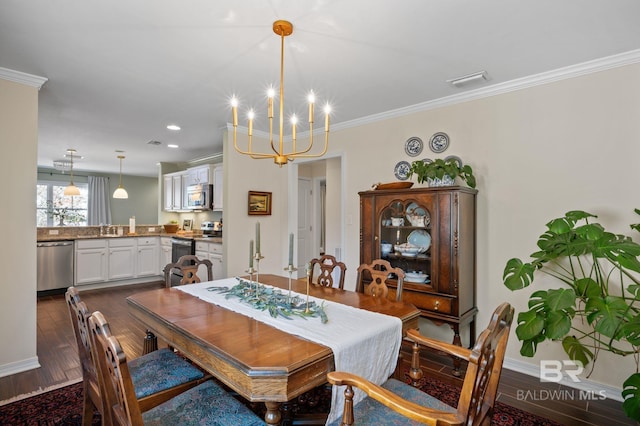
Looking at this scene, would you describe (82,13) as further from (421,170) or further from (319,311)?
(421,170)

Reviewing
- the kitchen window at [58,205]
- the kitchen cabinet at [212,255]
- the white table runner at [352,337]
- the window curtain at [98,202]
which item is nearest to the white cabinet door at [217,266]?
the kitchen cabinet at [212,255]

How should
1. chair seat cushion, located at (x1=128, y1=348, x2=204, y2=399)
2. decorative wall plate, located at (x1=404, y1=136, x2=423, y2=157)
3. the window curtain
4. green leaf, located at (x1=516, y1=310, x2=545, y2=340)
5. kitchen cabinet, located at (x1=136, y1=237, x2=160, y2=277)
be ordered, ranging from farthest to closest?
the window curtain
kitchen cabinet, located at (x1=136, y1=237, x2=160, y2=277)
decorative wall plate, located at (x1=404, y1=136, x2=423, y2=157)
green leaf, located at (x1=516, y1=310, x2=545, y2=340)
chair seat cushion, located at (x1=128, y1=348, x2=204, y2=399)

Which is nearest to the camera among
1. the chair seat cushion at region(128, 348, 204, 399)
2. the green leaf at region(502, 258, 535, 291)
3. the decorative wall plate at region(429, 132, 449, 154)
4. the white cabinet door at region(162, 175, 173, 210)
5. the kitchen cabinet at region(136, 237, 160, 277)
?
the chair seat cushion at region(128, 348, 204, 399)

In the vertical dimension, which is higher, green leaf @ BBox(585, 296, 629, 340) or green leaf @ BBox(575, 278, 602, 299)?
green leaf @ BBox(575, 278, 602, 299)

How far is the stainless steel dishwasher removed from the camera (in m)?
5.14

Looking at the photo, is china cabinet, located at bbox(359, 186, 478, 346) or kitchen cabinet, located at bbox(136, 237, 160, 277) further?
kitchen cabinet, located at bbox(136, 237, 160, 277)

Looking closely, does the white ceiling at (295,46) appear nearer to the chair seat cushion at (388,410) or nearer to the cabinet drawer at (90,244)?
the chair seat cushion at (388,410)

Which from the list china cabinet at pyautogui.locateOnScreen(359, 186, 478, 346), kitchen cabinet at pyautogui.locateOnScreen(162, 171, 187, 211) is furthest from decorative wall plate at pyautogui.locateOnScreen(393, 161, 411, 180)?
kitchen cabinet at pyautogui.locateOnScreen(162, 171, 187, 211)

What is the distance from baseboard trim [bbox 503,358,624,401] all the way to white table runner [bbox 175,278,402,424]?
1713mm

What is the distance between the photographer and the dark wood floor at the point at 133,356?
219 centimetres

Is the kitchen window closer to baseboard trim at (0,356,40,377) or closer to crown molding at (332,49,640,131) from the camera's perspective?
baseboard trim at (0,356,40,377)

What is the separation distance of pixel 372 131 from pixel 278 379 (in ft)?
10.3

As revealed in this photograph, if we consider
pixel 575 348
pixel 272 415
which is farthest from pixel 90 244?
pixel 575 348

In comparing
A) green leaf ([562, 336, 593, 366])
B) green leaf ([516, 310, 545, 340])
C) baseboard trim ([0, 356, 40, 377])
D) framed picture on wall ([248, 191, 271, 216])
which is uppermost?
framed picture on wall ([248, 191, 271, 216])
